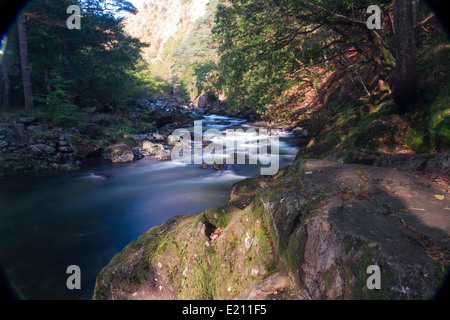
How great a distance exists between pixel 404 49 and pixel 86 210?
37.4 feet

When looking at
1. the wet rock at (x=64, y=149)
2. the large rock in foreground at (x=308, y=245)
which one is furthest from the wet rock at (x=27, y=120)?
the large rock in foreground at (x=308, y=245)

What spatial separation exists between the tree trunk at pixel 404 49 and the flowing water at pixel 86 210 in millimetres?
6761

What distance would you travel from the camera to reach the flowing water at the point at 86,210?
5.60m

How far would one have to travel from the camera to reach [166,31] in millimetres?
132625

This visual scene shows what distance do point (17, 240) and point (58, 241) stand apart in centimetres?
119

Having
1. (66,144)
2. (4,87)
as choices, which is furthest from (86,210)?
(4,87)

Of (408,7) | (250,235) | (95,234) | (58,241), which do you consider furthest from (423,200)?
(58,241)

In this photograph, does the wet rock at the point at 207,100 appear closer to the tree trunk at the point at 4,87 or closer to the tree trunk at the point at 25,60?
the tree trunk at the point at 25,60

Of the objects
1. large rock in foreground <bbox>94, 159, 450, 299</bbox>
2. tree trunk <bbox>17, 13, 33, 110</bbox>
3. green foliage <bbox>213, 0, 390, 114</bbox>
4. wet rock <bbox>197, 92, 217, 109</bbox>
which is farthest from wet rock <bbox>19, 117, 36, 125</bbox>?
wet rock <bbox>197, 92, 217, 109</bbox>

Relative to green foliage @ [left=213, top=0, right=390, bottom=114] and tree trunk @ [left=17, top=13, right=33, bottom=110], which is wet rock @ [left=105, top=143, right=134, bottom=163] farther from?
green foliage @ [left=213, top=0, right=390, bottom=114]

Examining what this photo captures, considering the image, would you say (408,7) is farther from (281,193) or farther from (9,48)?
(9,48)

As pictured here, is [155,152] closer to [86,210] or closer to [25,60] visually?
[86,210]

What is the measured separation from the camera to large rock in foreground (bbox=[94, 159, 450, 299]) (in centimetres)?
214

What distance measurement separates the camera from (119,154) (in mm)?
14398
